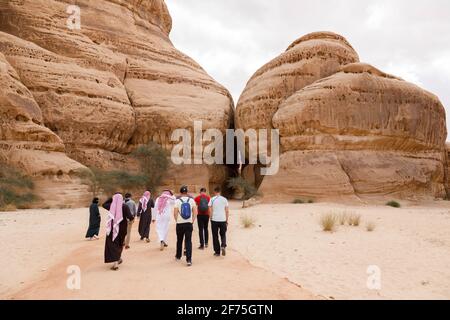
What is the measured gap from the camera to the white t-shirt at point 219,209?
21.8 feet

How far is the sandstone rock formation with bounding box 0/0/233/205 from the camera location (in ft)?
64.2

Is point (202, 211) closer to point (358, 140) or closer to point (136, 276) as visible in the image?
point (136, 276)

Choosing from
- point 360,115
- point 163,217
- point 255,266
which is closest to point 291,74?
point 360,115

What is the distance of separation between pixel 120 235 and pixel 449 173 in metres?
26.1

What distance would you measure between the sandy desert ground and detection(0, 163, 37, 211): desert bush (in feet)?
19.1

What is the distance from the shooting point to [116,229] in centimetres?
593

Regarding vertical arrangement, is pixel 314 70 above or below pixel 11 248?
above

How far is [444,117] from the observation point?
67.3 ft

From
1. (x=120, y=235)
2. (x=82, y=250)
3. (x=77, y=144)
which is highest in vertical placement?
(x=77, y=144)

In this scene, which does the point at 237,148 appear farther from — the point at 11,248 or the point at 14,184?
the point at 11,248

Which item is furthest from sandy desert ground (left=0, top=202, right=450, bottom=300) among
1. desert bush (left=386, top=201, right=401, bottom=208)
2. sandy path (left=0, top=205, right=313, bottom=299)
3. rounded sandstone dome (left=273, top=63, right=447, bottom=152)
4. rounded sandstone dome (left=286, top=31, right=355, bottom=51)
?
rounded sandstone dome (left=286, top=31, right=355, bottom=51)

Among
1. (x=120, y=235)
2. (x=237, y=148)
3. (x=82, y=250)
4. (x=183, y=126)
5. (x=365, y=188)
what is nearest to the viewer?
(x=120, y=235)

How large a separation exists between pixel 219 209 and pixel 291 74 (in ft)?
54.9
